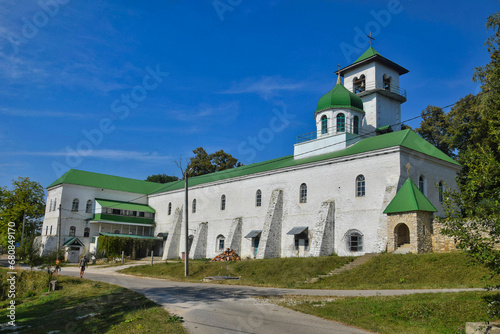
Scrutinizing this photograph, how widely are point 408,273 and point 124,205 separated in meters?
40.8

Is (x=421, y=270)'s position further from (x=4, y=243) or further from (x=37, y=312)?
(x=4, y=243)

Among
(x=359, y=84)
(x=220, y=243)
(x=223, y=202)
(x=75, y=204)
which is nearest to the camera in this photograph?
(x=359, y=84)

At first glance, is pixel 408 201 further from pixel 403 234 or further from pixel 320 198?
pixel 320 198

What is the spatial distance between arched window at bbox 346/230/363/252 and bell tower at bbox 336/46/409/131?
12080 millimetres

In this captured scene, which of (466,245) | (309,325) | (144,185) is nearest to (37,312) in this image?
(309,325)

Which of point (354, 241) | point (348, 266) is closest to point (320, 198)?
point (354, 241)

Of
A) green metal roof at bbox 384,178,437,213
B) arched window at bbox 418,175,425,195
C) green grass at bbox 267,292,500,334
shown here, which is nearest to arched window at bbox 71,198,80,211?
green metal roof at bbox 384,178,437,213

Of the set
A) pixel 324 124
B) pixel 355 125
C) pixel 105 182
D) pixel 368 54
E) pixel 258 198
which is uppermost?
pixel 368 54

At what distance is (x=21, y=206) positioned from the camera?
180ft

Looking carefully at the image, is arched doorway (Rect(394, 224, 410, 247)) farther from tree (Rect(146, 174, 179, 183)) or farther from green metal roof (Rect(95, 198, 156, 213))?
tree (Rect(146, 174, 179, 183))

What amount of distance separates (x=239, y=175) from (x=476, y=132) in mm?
21461

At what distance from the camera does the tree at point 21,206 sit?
54.0 metres

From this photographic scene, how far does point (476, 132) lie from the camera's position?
30453 millimetres

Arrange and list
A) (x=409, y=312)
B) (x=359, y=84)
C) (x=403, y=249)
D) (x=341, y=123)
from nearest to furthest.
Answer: (x=409, y=312)
(x=403, y=249)
(x=341, y=123)
(x=359, y=84)
